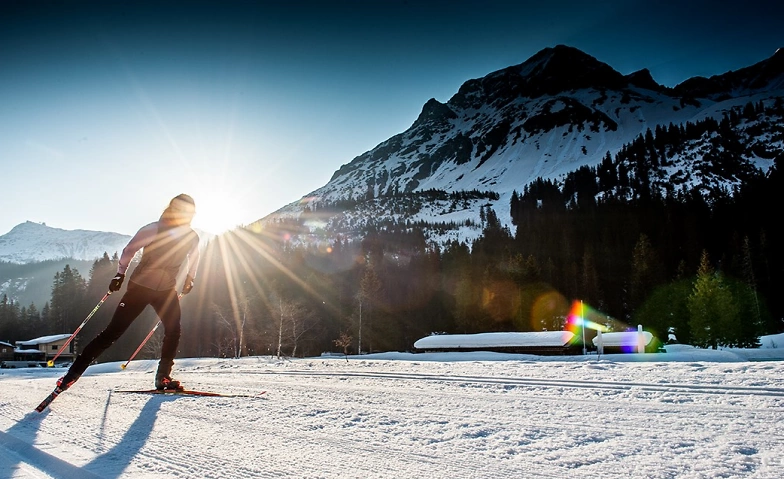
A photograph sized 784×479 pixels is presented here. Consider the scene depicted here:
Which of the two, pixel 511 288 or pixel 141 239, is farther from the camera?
pixel 511 288

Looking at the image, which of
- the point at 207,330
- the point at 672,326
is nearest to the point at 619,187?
the point at 672,326

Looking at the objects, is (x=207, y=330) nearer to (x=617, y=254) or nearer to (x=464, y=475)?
(x=617, y=254)

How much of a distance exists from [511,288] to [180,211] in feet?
148

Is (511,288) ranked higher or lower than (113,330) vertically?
higher

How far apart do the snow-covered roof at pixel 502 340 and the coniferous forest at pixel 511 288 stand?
1311cm

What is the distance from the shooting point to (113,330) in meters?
4.50

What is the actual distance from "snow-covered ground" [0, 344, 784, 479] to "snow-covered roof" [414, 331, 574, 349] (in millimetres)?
25043

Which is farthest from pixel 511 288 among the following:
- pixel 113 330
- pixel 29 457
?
pixel 29 457

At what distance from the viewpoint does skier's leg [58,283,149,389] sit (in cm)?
432

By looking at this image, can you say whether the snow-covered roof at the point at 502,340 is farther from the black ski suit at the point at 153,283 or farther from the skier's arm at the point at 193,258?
the black ski suit at the point at 153,283

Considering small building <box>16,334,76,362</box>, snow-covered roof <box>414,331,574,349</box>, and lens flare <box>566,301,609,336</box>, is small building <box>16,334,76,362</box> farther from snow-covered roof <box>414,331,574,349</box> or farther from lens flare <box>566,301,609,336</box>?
lens flare <box>566,301,609,336</box>

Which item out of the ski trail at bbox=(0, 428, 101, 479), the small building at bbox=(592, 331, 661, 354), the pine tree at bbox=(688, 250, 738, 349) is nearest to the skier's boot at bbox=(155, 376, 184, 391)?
the ski trail at bbox=(0, 428, 101, 479)

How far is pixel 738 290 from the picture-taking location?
34.6 m

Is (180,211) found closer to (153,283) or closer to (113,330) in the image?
(153,283)
